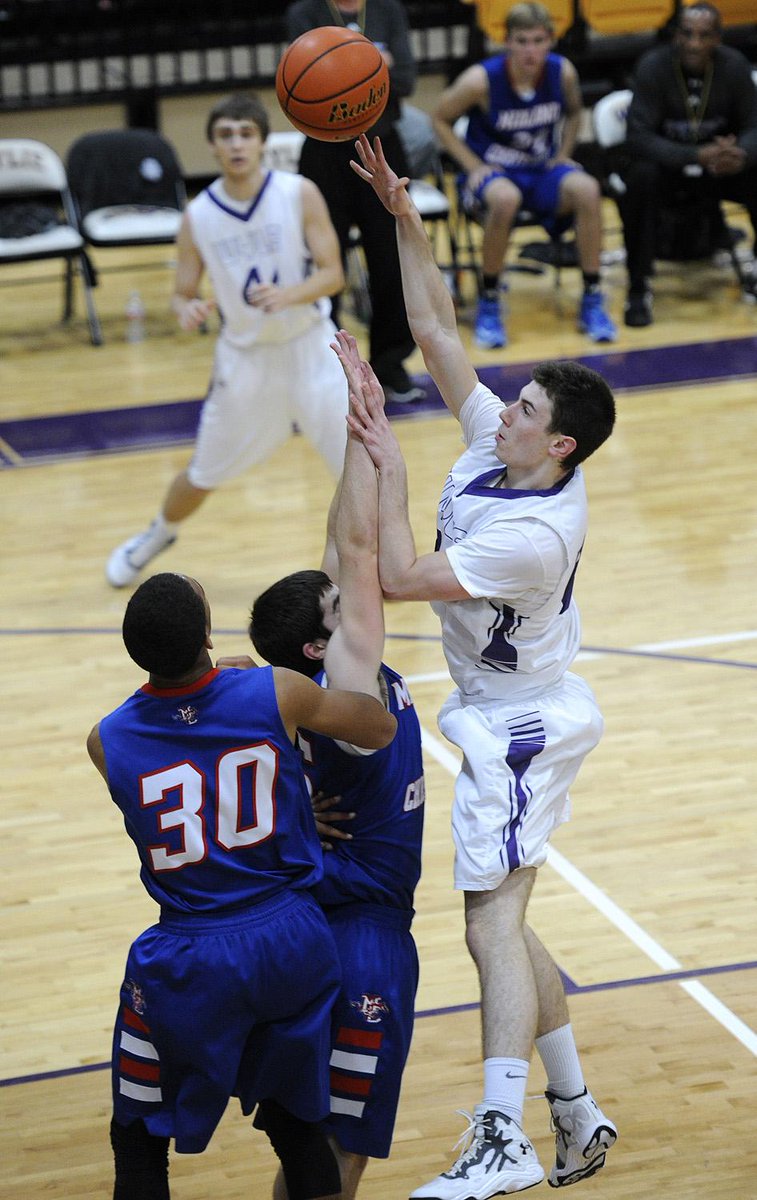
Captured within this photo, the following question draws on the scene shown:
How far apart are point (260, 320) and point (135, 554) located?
3.83ft

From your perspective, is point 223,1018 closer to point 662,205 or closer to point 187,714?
Result: point 187,714

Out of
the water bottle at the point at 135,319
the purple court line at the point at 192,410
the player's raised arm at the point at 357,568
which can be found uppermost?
the player's raised arm at the point at 357,568

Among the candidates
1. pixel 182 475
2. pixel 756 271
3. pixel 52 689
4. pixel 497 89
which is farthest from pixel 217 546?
pixel 756 271

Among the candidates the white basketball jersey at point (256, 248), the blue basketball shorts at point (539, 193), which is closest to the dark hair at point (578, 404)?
the white basketball jersey at point (256, 248)

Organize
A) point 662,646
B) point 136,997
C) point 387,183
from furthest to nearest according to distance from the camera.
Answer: point 662,646
point 387,183
point 136,997

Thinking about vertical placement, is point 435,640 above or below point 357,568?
below

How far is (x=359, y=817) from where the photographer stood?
11.1 ft

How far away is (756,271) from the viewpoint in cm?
1146

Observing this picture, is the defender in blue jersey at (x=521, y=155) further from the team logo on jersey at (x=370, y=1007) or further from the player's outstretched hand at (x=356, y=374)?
the team logo on jersey at (x=370, y=1007)

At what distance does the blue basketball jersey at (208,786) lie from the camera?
3.04m

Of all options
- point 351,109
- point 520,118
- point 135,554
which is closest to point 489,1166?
point 351,109

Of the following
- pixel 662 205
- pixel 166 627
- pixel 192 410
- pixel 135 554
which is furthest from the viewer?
pixel 662 205

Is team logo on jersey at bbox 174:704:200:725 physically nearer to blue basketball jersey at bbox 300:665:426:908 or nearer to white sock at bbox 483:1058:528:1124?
blue basketball jersey at bbox 300:665:426:908

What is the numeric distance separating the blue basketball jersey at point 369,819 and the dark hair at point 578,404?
0.73m
